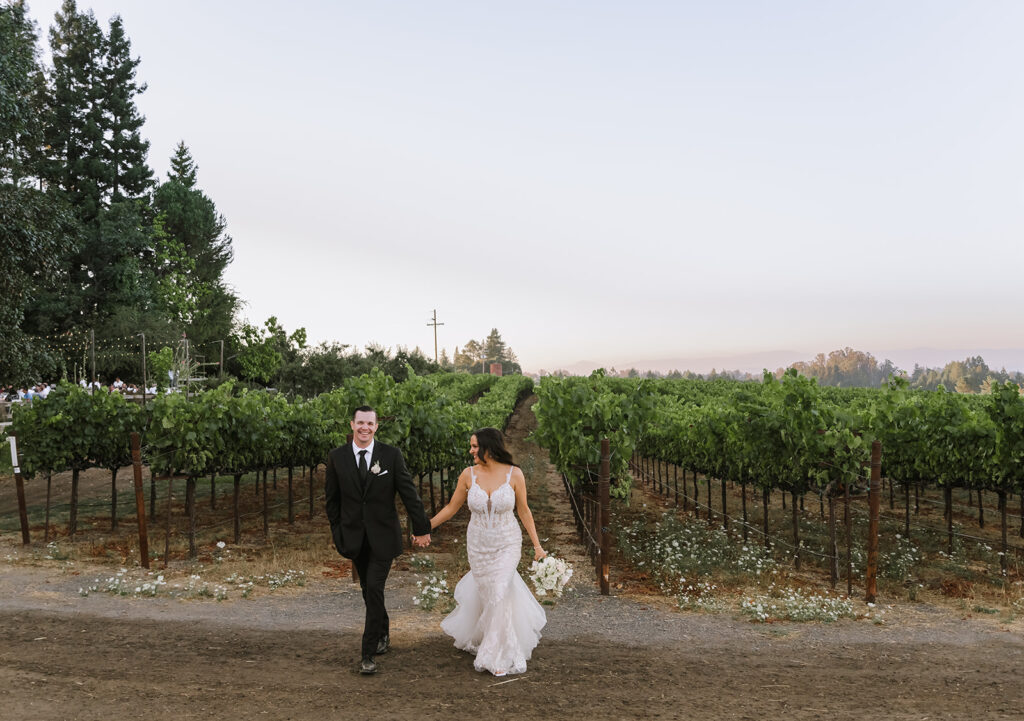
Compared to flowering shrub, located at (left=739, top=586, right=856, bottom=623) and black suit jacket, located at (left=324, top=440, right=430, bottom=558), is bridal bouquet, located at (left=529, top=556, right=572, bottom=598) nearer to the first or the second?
black suit jacket, located at (left=324, top=440, right=430, bottom=558)

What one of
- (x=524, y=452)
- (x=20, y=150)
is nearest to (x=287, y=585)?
(x=524, y=452)

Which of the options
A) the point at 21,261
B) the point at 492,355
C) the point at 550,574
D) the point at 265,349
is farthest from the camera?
the point at 492,355

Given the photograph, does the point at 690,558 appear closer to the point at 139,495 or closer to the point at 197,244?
the point at 139,495

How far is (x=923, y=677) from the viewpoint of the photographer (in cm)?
590

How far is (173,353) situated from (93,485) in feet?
92.8

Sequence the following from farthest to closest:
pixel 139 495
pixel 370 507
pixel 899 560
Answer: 1. pixel 899 560
2. pixel 139 495
3. pixel 370 507

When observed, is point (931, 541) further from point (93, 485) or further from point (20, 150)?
point (20, 150)

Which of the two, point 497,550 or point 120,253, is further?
point 120,253

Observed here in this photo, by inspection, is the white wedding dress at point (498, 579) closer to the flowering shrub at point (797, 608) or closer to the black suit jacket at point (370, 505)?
the black suit jacket at point (370, 505)

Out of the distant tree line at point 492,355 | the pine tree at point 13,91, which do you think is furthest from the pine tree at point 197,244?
the distant tree line at point 492,355

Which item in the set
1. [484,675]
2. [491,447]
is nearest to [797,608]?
[484,675]

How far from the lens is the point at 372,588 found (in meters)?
5.59

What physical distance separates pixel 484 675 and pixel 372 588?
118 cm

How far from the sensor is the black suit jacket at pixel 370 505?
5547 millimetres
